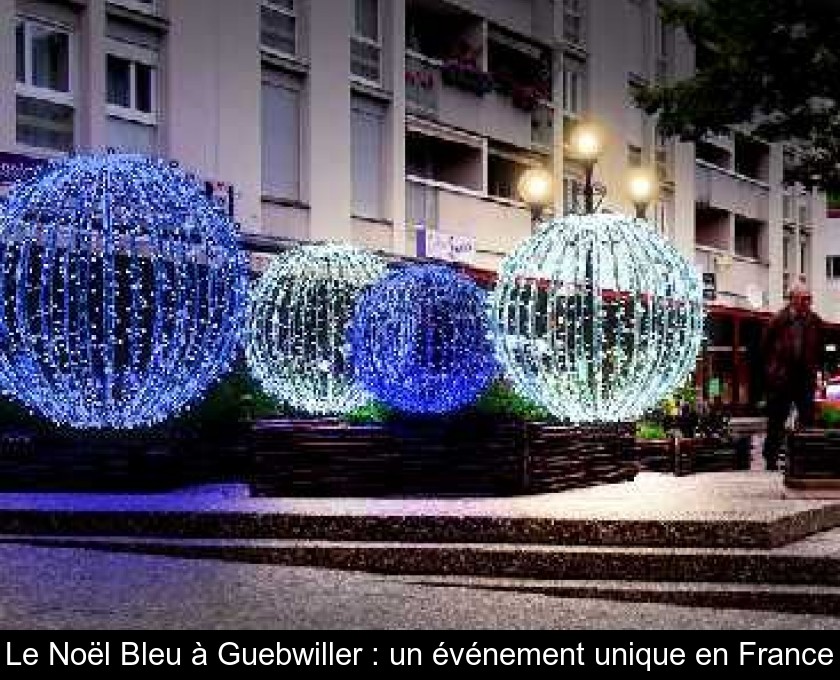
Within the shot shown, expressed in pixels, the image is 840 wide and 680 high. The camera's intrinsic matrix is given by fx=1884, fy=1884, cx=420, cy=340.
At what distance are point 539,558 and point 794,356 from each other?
A: 271 inches

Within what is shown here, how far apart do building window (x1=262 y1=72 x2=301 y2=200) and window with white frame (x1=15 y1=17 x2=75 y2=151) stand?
16.1 feet

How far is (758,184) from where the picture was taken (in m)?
53.9

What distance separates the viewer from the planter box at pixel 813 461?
1281 cm

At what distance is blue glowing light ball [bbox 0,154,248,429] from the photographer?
1355cm

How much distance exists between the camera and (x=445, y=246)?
34750 mm

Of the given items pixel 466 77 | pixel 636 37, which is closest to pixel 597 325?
pixel 466 77

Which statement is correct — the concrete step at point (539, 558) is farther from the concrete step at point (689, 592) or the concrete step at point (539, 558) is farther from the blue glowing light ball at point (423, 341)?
the blue glowing light ball at point (423, 341)

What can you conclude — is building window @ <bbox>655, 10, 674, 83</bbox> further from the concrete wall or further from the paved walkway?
the paved walkway

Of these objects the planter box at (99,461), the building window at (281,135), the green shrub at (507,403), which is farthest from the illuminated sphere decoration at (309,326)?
the building window at (281,135)

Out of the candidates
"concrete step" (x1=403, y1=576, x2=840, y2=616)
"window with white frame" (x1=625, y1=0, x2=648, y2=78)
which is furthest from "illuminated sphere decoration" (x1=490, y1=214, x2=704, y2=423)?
"window with white frame" (x1=625, y1=0, x2=648, y2=78)

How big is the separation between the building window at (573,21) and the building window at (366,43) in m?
8.81
